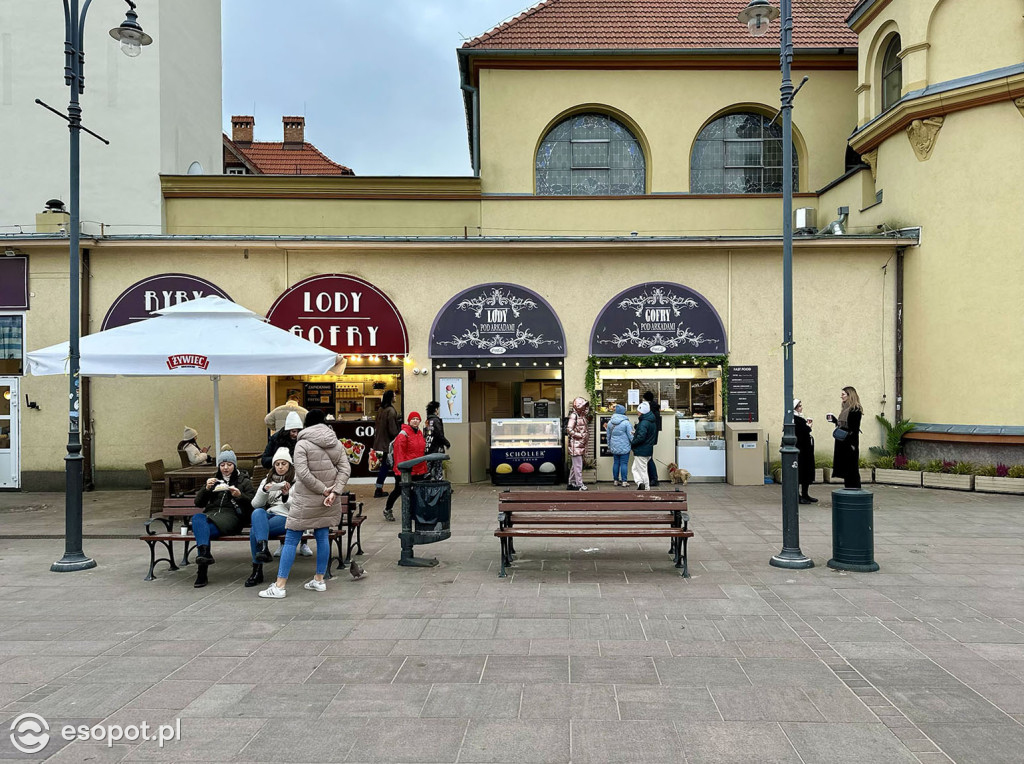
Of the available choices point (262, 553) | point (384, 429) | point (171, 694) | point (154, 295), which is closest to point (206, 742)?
point (171, 694)

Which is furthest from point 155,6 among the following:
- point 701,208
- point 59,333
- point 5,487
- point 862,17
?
point 862,17

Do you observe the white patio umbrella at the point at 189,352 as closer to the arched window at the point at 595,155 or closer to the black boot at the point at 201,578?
the black boot at the point at 201,578

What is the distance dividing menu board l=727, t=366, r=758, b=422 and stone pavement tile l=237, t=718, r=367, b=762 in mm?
11646

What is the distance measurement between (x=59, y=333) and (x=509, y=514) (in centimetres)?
1131

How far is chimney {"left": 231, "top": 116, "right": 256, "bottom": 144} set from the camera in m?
39.5

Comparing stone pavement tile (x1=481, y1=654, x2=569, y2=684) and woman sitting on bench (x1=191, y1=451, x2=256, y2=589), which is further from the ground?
woman sitting on bench (x1=191, y1=451, x2=256, y2=589)

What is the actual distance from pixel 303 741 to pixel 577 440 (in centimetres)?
975

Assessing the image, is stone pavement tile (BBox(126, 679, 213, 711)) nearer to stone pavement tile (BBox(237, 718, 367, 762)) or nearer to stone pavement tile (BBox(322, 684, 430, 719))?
stone pavement tile (BBox(237, 718, 367, 762))

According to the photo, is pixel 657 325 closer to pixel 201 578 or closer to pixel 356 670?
pixel 201 578

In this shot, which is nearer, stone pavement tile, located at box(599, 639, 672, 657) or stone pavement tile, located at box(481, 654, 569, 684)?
stone pavement tile, located at box(481, 654, 569, 684)

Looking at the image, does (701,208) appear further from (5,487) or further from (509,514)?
(5,487)

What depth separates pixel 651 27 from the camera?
18.4 metres

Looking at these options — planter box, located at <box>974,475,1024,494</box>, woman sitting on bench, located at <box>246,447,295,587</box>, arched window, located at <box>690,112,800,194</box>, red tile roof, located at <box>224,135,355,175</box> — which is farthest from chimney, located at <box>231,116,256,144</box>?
planter box, located at <box>974,475,1024,494</box>

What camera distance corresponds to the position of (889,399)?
14.6 metres
